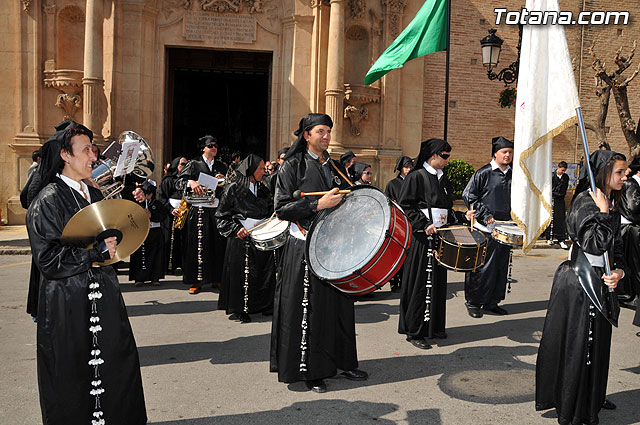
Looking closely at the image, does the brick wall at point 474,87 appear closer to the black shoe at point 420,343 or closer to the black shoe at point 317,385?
the black shoe at point 420,343

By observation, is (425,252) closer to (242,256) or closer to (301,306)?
(301,306)

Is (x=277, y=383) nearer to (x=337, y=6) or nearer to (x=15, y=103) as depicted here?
(x=337, y=6)

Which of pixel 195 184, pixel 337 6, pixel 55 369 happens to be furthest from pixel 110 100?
pixel 55 369

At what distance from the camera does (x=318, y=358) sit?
4.87m

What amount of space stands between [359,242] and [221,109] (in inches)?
697

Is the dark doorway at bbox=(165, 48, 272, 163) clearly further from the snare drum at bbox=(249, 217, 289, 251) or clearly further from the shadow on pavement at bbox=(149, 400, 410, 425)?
the shadow on pavement at bbox=(149, 400, 410, 425)

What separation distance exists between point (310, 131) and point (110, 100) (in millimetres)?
12454

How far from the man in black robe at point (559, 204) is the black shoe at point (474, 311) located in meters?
8.43

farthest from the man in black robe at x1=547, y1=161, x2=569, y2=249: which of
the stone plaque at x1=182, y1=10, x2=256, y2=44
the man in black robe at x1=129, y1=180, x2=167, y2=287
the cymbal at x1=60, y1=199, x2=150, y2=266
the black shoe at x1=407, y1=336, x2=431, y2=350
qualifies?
the cymbal at x1=60, y1=199, x2=150, y2=266

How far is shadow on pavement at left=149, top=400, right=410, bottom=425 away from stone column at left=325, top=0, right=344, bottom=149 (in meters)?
12.2

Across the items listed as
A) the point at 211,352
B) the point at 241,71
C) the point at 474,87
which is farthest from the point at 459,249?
the point at 474,87

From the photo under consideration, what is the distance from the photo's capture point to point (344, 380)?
5160 millimetres

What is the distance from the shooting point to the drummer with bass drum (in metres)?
6.35

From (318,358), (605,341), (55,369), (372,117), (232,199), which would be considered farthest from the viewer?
(372,117)
